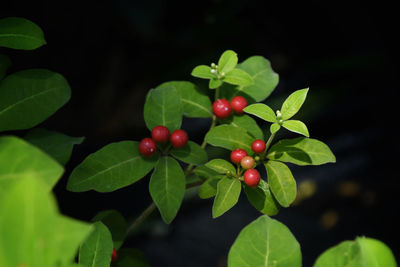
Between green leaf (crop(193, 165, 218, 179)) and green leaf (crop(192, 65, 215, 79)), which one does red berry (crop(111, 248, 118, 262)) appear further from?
green leaf (crop(192, 65, 215, 79))

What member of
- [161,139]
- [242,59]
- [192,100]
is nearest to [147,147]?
[161,139]

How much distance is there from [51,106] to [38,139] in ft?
0.18

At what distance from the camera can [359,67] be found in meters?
2.46

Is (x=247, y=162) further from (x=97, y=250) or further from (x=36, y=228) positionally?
(x=36, y=228)

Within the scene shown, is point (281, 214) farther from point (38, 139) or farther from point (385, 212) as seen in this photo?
point (38, 139)

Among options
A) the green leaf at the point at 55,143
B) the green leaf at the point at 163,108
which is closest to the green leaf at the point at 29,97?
the green leaf at the point at 55,143

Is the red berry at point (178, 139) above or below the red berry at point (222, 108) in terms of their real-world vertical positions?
below

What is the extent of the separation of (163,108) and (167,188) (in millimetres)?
143

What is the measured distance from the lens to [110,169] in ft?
2.07

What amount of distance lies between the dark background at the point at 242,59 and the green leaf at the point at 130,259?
4.13ft

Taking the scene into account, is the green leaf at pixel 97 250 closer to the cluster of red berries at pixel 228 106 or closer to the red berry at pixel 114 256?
the red berry at pixel 114 256

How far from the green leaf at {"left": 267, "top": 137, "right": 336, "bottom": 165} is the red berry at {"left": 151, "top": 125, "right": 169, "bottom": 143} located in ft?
0.57

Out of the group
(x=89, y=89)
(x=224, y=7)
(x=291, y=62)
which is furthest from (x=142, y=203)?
(x=291, y=62)

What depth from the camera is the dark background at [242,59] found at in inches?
83.7
